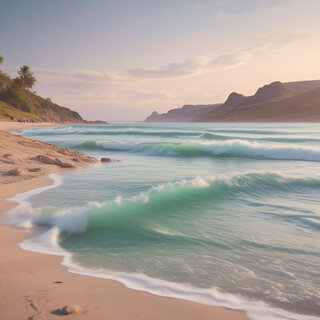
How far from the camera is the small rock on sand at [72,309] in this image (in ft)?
7.28

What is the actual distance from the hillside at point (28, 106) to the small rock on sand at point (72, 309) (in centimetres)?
6831

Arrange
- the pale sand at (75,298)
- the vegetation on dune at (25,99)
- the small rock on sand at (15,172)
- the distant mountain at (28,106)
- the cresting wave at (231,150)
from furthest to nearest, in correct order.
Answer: the vegetation on dune at (25,99) < the distant mountain at (28,106) < the cresting wave at (231,150) < the small rock on sand at (15,172) < the pale sand at (75,298)

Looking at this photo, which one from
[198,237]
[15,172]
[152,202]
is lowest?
[198,237]

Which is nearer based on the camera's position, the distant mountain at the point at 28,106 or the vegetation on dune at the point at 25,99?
the distant mountain at the point at 28,106

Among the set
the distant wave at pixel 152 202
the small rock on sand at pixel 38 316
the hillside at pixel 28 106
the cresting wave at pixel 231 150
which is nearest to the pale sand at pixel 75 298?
the small rock on sand at pixel 38 316

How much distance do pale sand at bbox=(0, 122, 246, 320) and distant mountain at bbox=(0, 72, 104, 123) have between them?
67.0 m

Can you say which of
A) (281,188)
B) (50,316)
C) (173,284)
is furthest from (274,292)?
(281,188)

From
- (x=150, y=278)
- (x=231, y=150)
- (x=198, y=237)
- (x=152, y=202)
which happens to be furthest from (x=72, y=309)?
(x=231, y=150)

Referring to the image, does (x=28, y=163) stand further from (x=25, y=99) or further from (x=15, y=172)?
(x=25, y=99)

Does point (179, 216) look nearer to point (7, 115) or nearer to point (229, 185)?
point (229, 185)

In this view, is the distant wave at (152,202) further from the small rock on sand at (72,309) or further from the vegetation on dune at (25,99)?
the vegetation on dune at (25,99)

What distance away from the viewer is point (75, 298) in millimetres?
2500

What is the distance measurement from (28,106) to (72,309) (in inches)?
4234

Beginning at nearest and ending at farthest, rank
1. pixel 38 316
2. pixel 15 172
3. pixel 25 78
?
pixel 38 316 → pixel 15 172 → pixel 25 78
